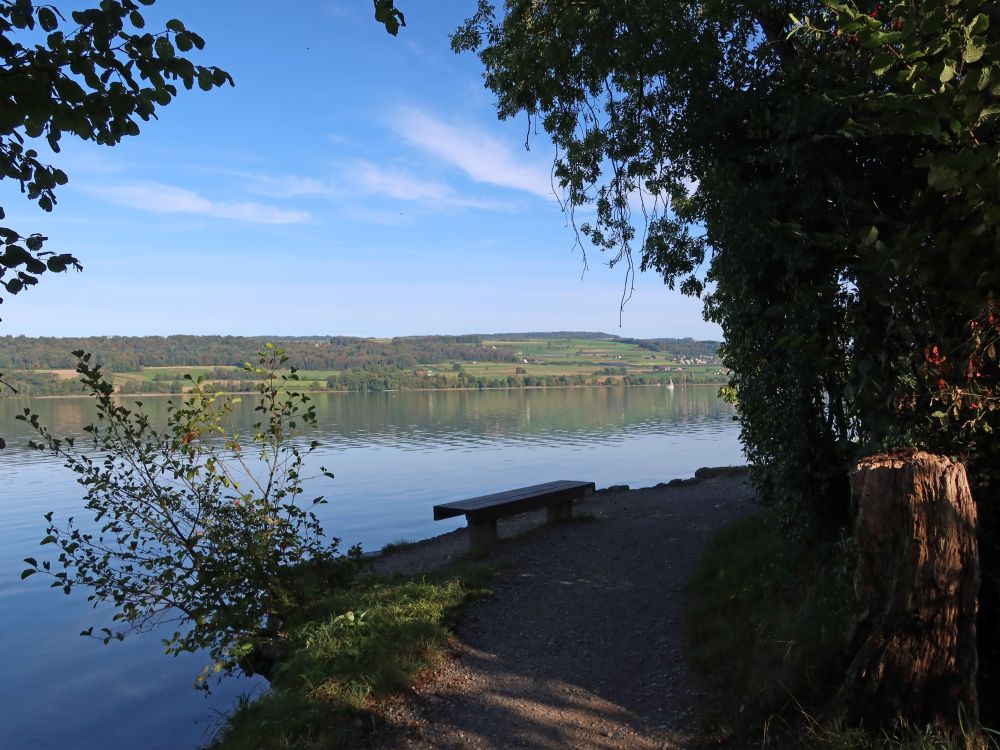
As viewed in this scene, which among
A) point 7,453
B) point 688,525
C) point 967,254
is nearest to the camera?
point 967,254

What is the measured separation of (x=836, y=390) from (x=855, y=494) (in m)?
2.09

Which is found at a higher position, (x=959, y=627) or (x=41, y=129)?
(x=41, y=129)

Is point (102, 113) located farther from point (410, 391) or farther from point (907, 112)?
point (410, 391)

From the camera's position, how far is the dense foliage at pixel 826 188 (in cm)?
320

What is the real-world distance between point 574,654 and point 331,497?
17.0 metres

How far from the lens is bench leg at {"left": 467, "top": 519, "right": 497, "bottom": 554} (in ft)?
30.4

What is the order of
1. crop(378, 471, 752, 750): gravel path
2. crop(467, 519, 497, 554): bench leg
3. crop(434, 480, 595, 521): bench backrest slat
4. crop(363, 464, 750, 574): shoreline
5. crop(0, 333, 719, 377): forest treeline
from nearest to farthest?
1. crop(378, 471, 752, 750): gravel path
2. crop(434, 480, 595, 521): bench backrest slat
3. crop(467, 519, 497, 554): bench leg
4. crop(363, 464, 750, 574): shoreline
5. crop(0, 333, 719, 377): forest treeline

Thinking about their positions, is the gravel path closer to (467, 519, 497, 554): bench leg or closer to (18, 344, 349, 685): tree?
(467, 519, 497, 554): bench leg

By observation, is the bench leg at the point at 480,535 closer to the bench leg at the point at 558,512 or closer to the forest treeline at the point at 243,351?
the bench leg at the point at 558,512

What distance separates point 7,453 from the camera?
33625mm

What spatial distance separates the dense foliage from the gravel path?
169 centimetres

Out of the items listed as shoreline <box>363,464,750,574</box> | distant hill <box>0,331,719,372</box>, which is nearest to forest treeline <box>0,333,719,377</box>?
distant hill <box>0,331,719,372</box>

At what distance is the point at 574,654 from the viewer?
5.65 metres

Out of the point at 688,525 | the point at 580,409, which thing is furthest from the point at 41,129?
the point at 580,409
